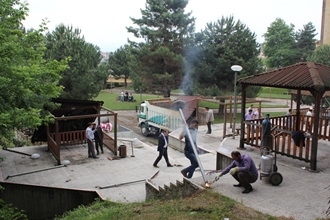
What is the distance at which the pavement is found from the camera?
5988 mm

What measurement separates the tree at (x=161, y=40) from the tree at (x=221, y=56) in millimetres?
2096

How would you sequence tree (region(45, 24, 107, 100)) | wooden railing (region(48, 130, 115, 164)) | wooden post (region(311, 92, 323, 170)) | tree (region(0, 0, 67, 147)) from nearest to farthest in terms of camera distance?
wooden post (region(311, 92, 323, 170))
tree (region(0, 0, 67, 147))
wooden railing (region(48, 130, 115, 164))
tree (region(45, 24, 107, 100))

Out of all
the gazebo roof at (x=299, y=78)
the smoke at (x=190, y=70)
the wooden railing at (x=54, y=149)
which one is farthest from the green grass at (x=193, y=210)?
the smoke at (x=190, y=70)

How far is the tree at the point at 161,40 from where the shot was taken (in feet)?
88.9

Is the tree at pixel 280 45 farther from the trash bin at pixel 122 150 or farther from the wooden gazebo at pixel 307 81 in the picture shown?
the wooden gazebo at pixel 307 81

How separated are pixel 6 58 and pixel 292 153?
8.59 meters

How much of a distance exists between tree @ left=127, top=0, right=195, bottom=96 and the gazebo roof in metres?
17.5

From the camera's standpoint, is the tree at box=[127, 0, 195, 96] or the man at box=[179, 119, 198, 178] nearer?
the man at box=[179, 119, 198, 178]

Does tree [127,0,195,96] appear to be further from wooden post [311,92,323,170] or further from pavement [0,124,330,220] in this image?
wooden post [311,92,323,170]

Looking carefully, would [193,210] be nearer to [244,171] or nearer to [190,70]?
[244,171]

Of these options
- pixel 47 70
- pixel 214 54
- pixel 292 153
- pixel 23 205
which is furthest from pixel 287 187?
pixel 214 54

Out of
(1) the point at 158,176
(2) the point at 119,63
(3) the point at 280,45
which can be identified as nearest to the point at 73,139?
(1) the point at 158,176

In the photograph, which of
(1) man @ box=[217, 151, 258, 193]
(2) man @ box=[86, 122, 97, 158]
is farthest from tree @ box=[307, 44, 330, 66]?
(1) man @ box=[217, 151, 258, 193]

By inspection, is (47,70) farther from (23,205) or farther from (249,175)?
(249,175)
